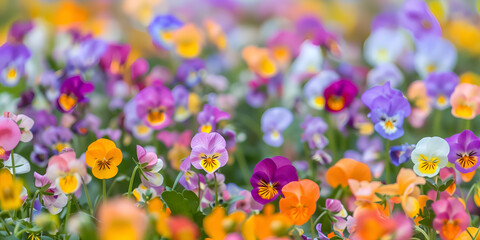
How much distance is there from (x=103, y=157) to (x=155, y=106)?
0.28m

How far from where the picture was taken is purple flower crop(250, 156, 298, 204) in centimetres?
74

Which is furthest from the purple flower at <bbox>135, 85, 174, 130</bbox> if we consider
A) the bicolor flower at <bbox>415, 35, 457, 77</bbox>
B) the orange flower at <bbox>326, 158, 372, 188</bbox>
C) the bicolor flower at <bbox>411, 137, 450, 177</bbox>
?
the bicolor flower at <bbox>415, 35, 457, 77</bbox>

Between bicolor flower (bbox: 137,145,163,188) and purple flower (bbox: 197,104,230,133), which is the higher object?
bicolor flower (bbox: 137,145,163,188)

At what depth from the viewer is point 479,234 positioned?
0.76 meters

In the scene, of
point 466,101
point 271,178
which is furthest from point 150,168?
point 466,101

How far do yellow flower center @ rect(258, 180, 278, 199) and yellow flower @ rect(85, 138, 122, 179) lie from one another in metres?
0.20

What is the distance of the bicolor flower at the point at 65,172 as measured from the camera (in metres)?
0.69

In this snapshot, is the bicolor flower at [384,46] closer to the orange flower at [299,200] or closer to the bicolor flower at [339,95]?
the bicolor flower at [339,95]

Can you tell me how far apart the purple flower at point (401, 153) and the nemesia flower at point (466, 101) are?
3.9 inches

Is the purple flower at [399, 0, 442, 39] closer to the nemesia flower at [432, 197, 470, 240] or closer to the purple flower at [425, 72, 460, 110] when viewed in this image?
the purple flower at [425, 72, 460, 110]

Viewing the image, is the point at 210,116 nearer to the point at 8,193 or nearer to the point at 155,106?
the point at 155,106

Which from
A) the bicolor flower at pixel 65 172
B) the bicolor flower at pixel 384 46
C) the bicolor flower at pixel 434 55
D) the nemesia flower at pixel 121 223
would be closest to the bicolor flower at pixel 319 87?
the bicolor flower at pixel 434 55

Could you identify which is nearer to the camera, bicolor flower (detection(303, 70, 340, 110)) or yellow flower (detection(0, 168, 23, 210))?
yellow flower (detection(0, 168, 23, 210))

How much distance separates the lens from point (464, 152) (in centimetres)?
75
